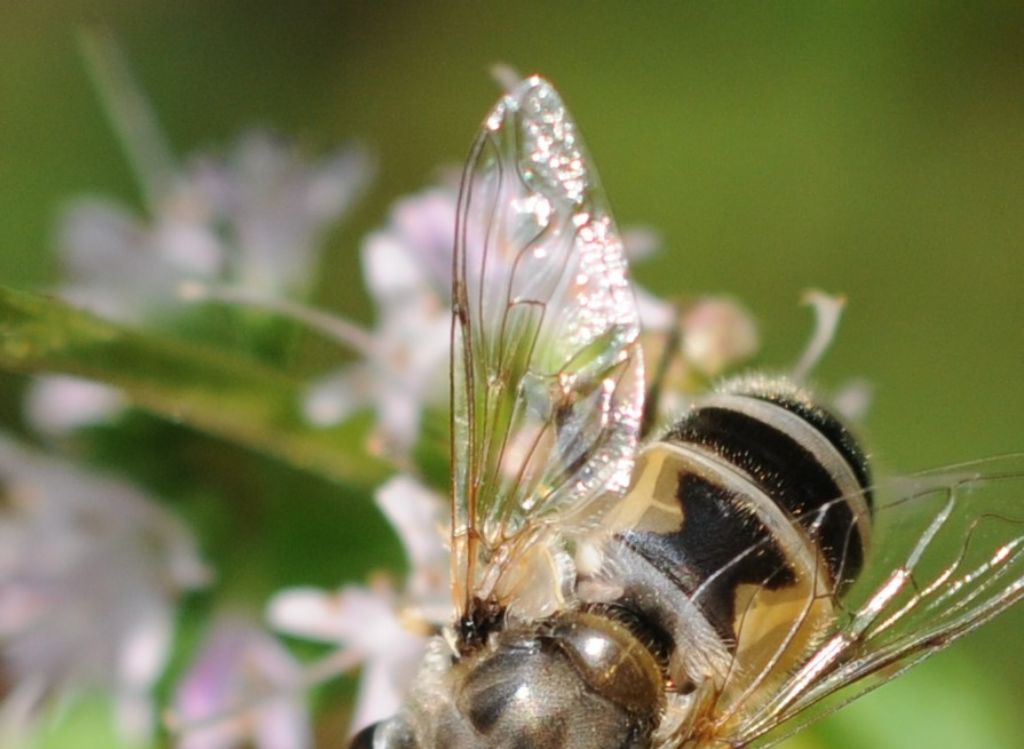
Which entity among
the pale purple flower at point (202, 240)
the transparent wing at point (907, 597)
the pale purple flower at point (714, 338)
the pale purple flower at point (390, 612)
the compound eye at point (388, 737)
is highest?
the pale purple flower at point (202, 240)

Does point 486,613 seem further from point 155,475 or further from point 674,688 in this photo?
point 155,475

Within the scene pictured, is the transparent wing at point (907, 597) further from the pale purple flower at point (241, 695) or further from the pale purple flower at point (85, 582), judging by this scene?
the pale purple flower at point (85, 582)

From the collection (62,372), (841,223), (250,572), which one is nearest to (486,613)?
(62,372)

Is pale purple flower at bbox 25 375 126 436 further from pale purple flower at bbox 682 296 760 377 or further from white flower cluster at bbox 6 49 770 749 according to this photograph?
pale purple flower at bbox 682 296 760 377

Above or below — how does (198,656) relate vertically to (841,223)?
below

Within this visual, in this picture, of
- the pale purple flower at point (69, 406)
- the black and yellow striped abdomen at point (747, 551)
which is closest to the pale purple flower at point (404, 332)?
the pale purple flower at point (69, 406)

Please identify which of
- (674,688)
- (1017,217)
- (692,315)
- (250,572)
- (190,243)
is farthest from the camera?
(1017,217)
